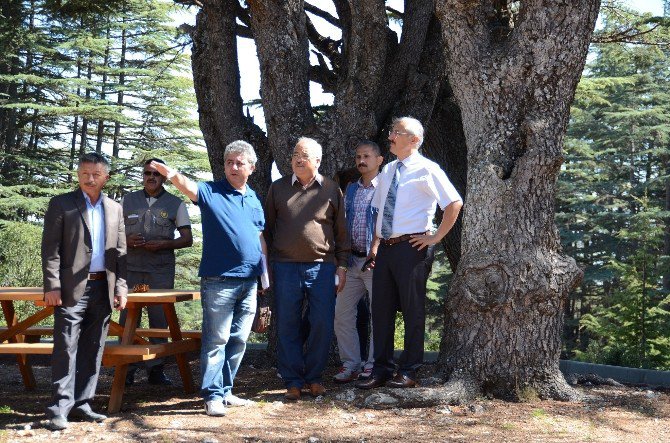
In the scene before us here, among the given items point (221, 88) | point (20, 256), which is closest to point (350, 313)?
point (221, 88)

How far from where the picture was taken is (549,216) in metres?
5.80

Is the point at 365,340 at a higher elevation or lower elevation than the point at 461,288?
lower

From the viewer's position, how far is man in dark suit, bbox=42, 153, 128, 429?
189 inches

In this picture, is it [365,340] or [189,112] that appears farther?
Result: [189,112]

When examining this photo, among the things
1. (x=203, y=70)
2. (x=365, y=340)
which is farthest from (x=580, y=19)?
(x=203, y=70)

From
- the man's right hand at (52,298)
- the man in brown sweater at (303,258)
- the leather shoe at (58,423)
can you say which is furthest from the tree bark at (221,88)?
the leather shoe at (58,423)

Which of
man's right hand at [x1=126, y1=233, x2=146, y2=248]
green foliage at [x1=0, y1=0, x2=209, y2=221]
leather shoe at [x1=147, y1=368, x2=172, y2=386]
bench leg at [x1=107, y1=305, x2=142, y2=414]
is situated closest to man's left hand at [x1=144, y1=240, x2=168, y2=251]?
man's right hand at [x1=126, y1=233, x2=146, y2=248]

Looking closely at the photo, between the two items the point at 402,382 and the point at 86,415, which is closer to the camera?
the point at 86,415

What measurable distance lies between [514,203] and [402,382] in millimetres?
1540

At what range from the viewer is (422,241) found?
17.8ft

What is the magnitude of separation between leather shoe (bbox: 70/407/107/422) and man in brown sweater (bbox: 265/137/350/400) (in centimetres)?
131

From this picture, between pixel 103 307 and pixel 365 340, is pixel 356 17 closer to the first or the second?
pixel 365 340

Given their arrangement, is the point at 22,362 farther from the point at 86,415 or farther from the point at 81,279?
the point at 81,279

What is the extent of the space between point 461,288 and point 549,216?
34.5 inches
